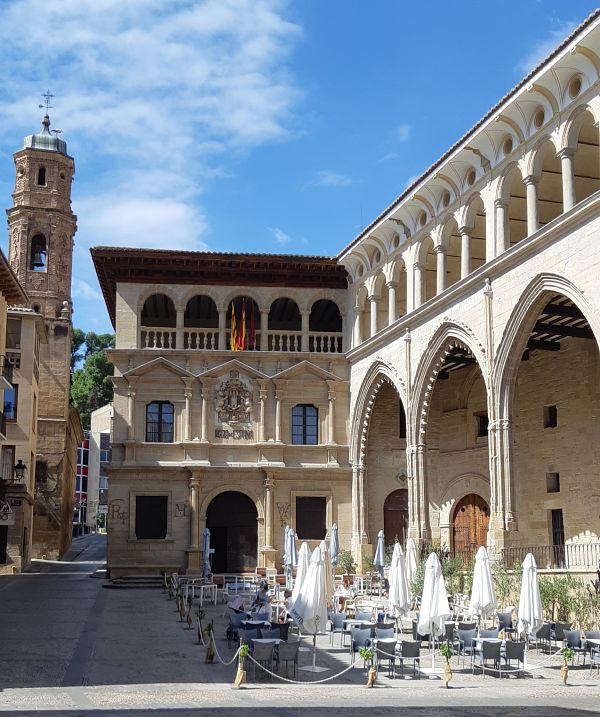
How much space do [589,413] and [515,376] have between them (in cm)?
429

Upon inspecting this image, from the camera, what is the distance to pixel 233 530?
116ft

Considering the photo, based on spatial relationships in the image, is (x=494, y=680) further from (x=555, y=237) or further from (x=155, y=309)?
(x=155, y=309)

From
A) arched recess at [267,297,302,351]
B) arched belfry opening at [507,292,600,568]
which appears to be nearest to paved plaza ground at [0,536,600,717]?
arched belfry opening at [507,292,600,568]

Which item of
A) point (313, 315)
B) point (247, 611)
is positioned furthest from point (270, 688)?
point (313, 315)

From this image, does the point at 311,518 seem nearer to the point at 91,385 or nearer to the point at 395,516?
the point at 395,516

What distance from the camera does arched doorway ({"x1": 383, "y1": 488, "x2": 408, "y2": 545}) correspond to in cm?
3544

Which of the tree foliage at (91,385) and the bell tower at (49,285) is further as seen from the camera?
the tree foliage at (91,385)

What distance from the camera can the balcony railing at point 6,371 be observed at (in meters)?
35.2

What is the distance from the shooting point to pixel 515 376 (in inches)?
960

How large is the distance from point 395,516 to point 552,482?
8113 millimetres

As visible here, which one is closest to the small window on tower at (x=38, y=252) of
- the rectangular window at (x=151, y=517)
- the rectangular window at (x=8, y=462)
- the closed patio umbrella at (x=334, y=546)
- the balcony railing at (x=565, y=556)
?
the rectangular window at (x=8, y=462)

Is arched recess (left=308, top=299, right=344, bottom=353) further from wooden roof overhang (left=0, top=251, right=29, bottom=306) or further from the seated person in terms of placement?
the seated person

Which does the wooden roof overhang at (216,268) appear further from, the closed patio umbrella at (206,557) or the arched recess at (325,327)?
the closed patio umbrella at (206,557)

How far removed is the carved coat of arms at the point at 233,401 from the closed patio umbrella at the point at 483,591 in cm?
1780
